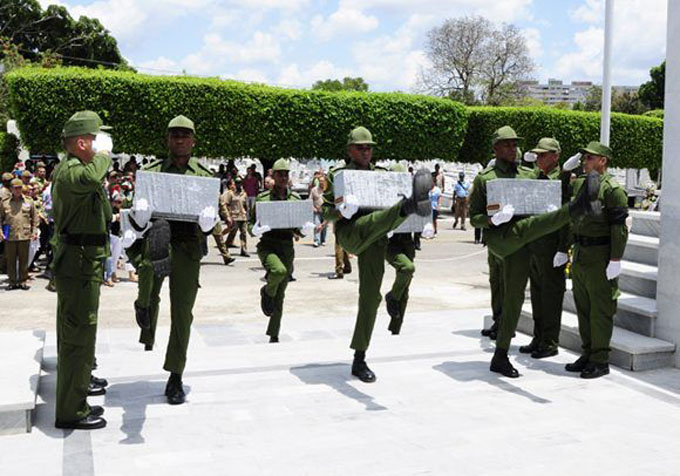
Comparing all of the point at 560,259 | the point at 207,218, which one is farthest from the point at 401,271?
the point at 207,218

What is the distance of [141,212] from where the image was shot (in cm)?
577

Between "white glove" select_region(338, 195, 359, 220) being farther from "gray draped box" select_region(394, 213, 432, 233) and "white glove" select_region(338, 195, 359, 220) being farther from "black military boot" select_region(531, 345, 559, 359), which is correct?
"black military boot" select_region(531, 345, 559, 359)

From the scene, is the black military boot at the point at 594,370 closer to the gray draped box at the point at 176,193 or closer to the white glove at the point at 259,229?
the white glove at the point at 259,229

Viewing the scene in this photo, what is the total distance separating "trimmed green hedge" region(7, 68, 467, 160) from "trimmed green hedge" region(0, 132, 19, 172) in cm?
645

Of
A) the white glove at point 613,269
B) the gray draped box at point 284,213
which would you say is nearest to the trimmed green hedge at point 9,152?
the gray draped box at point 284,213

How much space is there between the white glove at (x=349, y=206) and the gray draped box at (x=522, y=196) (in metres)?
1.29

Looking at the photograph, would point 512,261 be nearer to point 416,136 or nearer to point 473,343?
point 473,343

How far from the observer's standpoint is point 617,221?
684cm

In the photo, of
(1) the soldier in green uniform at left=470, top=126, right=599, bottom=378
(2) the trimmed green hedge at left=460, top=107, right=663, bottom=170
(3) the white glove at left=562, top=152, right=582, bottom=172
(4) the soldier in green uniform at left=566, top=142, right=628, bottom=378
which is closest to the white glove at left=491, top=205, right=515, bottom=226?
(1) the soldier in green uniform at left=470, top=126, right=599, bottom=378

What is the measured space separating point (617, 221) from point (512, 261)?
3.43 ft

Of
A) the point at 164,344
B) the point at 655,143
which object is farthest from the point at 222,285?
the point at 655,143

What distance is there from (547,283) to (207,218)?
4048 millimetres

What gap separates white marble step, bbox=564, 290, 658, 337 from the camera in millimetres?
7707

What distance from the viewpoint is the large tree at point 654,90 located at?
69.3 m
